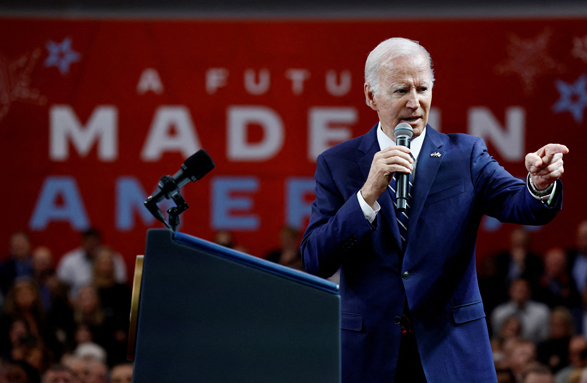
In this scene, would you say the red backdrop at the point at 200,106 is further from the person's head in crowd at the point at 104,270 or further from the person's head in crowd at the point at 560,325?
the person's head in crowd at the point at 560,325

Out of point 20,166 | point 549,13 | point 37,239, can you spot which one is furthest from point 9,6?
point 549,13

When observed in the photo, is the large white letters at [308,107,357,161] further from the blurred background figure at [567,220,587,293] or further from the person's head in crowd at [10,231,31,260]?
the person's head in crowd at [10,231,31,260]

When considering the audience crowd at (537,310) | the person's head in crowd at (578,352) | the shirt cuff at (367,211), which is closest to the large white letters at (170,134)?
the audience crowd at (537,310)

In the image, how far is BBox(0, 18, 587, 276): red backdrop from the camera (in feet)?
24.9

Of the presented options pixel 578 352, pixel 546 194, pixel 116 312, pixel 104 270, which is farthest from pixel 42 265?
pixel 546 194

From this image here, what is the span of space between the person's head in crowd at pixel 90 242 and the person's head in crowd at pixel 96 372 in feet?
8.55

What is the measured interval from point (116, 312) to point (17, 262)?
4.92ft

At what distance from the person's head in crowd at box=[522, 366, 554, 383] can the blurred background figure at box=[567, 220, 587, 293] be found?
7.30ft

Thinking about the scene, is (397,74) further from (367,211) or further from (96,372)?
(96,372)

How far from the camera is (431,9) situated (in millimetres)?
7633

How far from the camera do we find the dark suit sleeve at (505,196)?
1673 millimetres

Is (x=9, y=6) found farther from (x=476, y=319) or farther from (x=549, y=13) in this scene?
(x=476, y=319)

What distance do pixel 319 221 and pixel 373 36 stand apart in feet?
19.8

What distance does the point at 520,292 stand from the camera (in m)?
5.81
